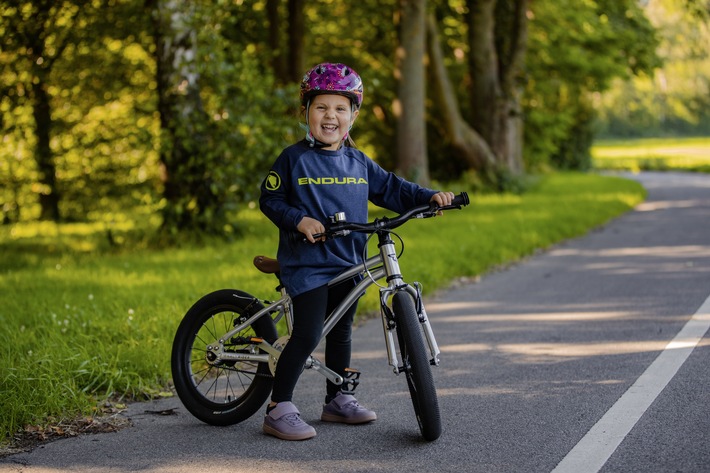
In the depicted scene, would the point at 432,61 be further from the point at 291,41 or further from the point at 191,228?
the point at 191,228

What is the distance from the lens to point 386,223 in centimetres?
483

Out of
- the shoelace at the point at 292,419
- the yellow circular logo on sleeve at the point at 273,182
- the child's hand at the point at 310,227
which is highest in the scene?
the yellow circular logo on sleeve at the point at 273,182

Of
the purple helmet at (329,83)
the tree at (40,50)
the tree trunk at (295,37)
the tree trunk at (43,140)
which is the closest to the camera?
the purple helmet at (329,83)

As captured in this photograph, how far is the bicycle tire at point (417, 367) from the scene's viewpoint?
4.70 m

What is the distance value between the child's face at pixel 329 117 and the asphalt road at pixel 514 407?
1456mm

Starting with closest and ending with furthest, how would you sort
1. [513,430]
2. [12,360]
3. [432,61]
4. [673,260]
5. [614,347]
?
[513,430] → [12,360] → [614,347] → [673,260] → [432,61]

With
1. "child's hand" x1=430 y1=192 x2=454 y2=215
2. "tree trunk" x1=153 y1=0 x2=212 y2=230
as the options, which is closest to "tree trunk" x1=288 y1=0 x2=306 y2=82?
"tree trunk" x1=153 y1=0 x2=212 y2=230

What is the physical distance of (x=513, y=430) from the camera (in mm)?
4941

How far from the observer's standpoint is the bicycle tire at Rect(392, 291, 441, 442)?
470 cm

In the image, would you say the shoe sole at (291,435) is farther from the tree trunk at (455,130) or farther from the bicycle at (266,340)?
the tree trunk at (455,130)

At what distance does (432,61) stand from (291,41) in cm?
356

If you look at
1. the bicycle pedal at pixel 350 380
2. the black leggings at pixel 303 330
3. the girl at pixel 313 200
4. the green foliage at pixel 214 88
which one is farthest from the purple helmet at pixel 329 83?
the green foliage at pixel 214 88

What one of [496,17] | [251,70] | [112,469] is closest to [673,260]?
[251,70]

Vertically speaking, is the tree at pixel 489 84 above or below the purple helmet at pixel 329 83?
above
